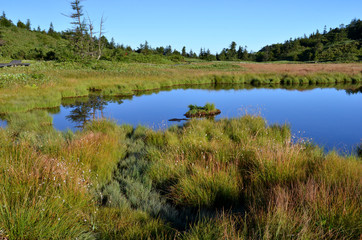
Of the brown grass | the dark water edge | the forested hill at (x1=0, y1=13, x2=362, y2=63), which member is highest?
the forested hill at (x1=0, y1=13, x2=362, y2=63)

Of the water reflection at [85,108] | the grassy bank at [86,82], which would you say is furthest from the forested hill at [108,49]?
the water reflection at [85,108]

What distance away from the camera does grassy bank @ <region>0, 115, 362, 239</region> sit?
8.30 feet

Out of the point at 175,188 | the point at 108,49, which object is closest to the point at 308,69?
the point at 175,188

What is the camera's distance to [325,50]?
3479 inches

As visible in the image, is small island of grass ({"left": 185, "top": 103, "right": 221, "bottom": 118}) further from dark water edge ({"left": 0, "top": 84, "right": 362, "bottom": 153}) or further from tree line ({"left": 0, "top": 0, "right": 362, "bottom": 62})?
tree line ({"left": 0, "top": 0, "right": 362, "bottom": 62})

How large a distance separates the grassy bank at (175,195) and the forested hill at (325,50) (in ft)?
265

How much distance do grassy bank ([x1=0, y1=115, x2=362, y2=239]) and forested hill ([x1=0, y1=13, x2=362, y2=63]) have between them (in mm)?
36090

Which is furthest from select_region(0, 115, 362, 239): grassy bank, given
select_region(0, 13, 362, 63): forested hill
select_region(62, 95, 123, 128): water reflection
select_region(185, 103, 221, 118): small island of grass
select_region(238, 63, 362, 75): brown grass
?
select_region(0, 13, 362, 63): forested hill

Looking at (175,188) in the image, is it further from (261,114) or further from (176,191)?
(261,114)

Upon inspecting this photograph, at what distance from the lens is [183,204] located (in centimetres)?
379

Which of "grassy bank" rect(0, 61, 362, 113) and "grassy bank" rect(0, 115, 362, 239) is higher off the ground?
"grassy bank" rect(0, 61, 362, 113)

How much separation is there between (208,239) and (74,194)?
6.42ft

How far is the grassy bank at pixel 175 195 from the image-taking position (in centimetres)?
253

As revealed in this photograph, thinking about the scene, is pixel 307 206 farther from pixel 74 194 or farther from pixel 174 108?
pixel 174 108
